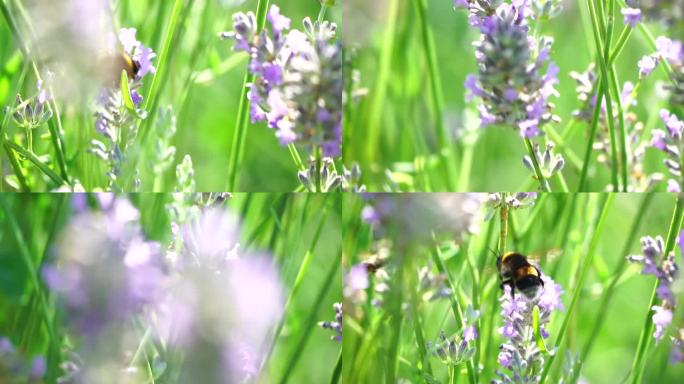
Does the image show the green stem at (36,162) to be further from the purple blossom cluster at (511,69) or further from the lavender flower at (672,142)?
the lavender flower at (672,142)

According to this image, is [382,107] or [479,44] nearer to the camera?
[479,44]

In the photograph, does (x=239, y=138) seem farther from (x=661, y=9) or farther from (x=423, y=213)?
(x=661, y=9)

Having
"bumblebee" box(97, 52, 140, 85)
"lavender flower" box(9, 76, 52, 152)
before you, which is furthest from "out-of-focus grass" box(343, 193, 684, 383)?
"lavender flower" box(9, 76, 52, 152)

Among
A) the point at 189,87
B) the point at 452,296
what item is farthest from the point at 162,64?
the point at 452,296

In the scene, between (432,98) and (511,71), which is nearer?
(511,71)

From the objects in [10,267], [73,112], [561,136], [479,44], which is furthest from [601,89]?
[10,267]

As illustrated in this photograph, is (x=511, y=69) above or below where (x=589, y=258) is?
above

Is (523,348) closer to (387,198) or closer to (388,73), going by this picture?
(387,198)
